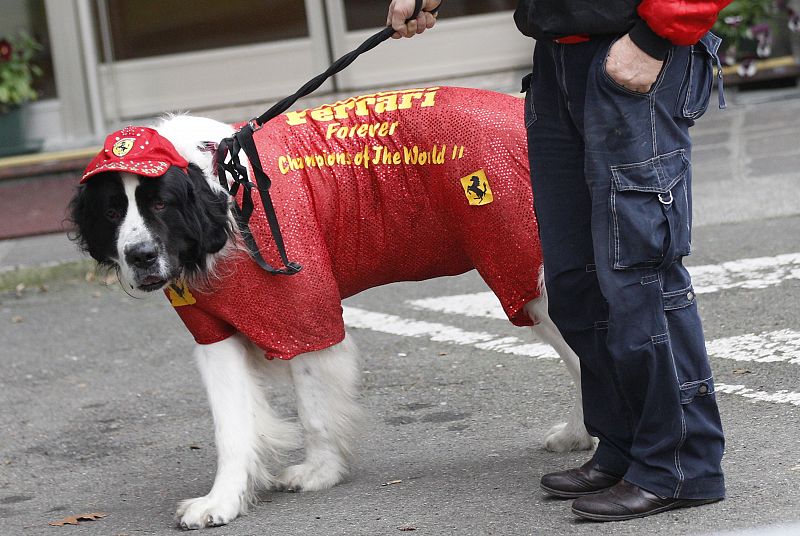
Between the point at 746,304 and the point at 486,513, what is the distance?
250 cm

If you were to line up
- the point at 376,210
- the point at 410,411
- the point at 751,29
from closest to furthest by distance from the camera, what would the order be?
the point at 376,210
the point at 410,411
the point at 751,29

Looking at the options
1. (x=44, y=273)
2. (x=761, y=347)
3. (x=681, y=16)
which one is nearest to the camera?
(x=681, y=16)

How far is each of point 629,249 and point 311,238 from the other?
117 centimetres

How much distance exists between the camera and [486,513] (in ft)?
11.7

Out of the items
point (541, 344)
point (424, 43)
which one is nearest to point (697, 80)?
point (541, 344)

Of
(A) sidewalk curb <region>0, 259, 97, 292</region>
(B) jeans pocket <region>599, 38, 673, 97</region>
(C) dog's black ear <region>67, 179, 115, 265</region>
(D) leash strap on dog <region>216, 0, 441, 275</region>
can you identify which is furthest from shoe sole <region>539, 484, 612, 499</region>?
(A) sidewalk curb <region>0, 259, 97, 292</region>

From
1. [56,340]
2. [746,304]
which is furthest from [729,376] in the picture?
[56,340]

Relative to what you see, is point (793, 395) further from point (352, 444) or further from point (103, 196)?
point (103, 196)

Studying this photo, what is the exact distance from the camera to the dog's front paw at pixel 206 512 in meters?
3.80

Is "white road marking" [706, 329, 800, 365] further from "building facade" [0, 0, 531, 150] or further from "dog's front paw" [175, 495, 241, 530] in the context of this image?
"building facade" [0, 0, 531, 150]

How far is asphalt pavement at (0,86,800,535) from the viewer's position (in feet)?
12.0

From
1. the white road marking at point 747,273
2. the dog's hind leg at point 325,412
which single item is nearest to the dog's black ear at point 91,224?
the dog's hind leg at point 325,412

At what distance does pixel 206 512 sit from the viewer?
12.5ft

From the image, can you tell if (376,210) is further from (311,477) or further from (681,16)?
(681,16)
